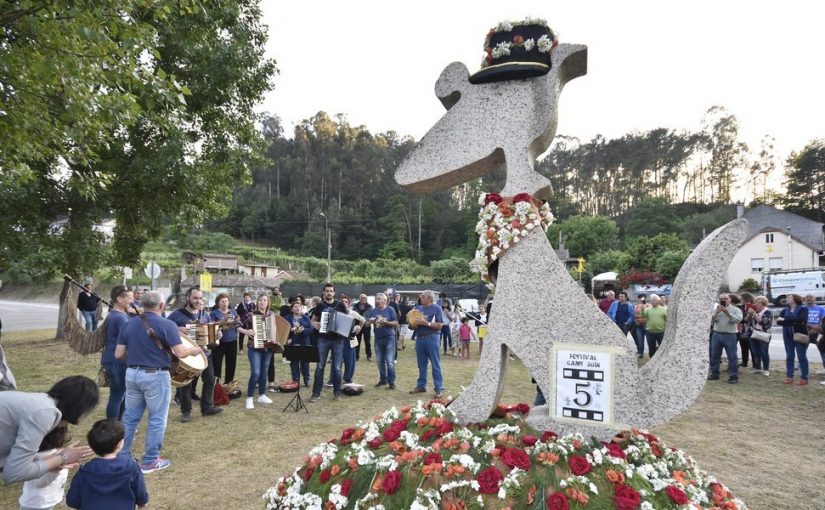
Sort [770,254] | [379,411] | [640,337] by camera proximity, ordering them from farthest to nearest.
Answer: [770,254], [640,337], [379,411]

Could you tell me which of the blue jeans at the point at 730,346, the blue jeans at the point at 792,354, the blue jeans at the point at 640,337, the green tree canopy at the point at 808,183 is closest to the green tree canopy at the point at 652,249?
the blue jeans at the point at 640,337

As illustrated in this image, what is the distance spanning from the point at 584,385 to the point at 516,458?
1.01 m

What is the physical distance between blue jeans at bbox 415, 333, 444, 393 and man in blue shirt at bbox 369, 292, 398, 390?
0.73 meters

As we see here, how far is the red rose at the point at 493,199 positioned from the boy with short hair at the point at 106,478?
146 inches

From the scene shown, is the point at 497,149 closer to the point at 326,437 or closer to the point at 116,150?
the point at 326,437

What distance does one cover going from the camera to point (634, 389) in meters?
4.20

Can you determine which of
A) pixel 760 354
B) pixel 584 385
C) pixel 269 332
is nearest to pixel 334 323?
pixel 269 332

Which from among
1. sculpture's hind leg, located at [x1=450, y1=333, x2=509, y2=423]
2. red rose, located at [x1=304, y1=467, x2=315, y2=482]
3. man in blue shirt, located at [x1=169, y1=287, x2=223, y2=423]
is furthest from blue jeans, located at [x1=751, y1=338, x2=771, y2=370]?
man in blue shirt, located at [x1=169, y1=287, x2=223, y2=423]

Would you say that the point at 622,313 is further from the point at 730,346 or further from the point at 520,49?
the point at 520,49

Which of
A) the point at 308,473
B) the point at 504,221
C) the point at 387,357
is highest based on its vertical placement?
the point at 504,221

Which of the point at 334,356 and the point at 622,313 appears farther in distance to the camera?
the point at 622,313

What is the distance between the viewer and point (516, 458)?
384 cm

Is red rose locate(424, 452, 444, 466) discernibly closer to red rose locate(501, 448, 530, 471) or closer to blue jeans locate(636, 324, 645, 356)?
red rose locate(501, 448, 530, 471)

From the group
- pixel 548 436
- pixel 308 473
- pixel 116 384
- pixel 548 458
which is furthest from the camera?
pixel 116 384
